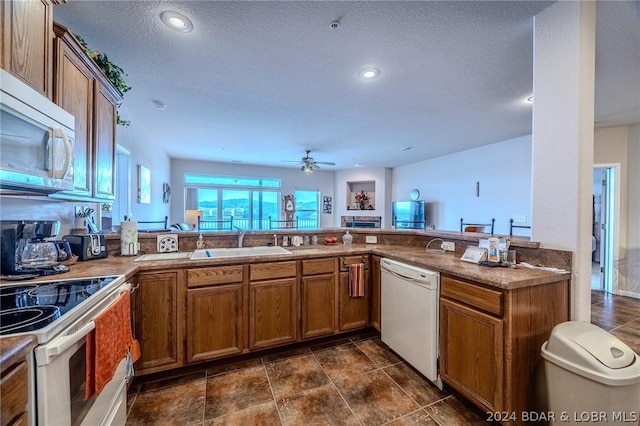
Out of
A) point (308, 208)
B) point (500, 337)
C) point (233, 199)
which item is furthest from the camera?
point (308, 208)

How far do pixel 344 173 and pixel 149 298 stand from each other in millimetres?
7424

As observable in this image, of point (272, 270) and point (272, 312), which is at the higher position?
point (272, 270)

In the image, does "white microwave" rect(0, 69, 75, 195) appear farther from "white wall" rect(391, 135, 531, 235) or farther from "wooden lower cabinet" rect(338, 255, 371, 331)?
"white wall" rect(391, 135, 531, 235)

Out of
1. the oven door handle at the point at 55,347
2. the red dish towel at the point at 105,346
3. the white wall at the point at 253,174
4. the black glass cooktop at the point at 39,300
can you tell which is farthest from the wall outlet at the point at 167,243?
the white wall at the point at 253,174

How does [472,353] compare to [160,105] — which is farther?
[160,105]

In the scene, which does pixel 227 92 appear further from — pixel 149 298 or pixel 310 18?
pixel 149 298

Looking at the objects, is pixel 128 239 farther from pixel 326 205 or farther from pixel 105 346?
pixel 326 205

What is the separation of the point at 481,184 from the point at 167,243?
225 inches

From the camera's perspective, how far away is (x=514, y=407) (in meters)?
1.42

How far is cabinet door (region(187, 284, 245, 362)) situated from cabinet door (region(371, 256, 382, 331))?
1275 millimetres

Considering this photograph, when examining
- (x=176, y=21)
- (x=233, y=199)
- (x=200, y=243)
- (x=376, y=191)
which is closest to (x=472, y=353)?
(x=200, y=243)

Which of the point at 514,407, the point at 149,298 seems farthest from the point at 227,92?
the point at 514,407

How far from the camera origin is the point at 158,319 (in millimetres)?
1895

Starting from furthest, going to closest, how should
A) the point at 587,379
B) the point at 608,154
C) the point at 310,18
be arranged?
the point at 608,154, the point at 310,18, the point at 587,379
